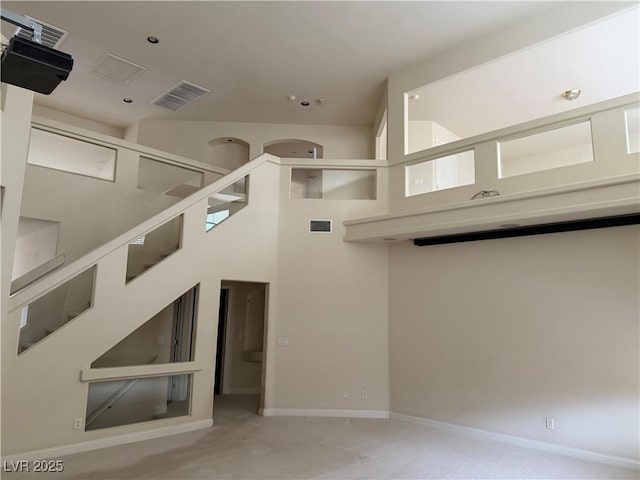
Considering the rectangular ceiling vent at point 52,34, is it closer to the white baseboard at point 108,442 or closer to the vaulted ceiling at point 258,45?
the vaulted ceiling at point 258,45

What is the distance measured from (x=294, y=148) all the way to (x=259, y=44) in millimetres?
3945

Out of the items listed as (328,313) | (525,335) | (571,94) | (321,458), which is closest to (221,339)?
(328,313)

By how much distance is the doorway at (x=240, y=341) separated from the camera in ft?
30.0

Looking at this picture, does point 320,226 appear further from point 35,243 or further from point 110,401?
point 35,243

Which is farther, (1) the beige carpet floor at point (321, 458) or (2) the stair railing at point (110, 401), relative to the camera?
(2) the stair railing at point (110, 401)

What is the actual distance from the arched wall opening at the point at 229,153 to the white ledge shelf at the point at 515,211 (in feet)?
13.6

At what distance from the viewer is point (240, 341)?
9492 mm

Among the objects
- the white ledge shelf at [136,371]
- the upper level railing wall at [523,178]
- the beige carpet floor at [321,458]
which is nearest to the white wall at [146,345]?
the white ledge shelf at [136,371]

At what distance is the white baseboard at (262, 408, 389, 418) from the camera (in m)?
6.82

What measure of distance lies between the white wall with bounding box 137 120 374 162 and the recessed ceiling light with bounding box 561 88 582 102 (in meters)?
3.77

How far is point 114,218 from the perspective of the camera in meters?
7.05

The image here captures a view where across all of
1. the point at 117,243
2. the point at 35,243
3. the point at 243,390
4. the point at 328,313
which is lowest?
the point at 243,390

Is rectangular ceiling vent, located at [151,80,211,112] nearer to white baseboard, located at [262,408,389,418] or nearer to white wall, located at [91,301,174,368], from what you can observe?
white wall, located at [91,301,174,368]

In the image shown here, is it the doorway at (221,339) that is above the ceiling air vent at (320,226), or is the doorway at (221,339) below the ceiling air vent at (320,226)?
below
